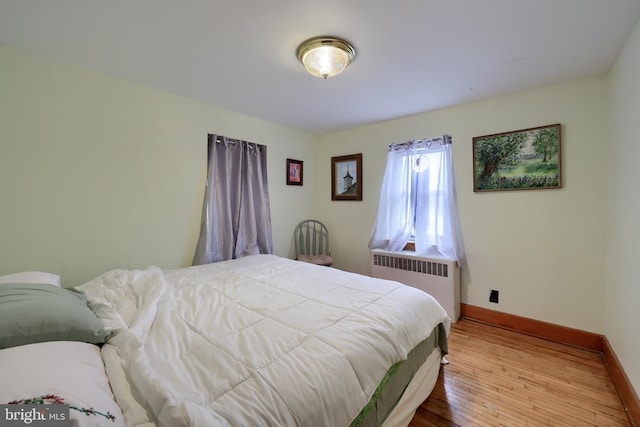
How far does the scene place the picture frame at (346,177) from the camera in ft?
11.6

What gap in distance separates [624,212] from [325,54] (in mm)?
2274

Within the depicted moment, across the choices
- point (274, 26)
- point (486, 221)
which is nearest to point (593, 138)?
point (486, 221)

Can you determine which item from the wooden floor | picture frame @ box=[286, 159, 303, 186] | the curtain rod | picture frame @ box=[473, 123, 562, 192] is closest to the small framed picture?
picture frame @ box=[286, 159, 303, 186]

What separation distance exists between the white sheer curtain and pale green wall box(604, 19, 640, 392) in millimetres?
1094

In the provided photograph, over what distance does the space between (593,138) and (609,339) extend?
1.60m

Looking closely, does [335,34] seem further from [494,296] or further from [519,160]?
[494,296]

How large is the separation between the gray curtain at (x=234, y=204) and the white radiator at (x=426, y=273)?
1413 mm

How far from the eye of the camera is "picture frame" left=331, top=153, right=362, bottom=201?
3543mm

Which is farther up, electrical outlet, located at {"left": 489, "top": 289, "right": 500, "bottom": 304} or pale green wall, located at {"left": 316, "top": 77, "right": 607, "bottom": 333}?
pale green wall, located at {"left": 316, "top": 77, "right": 607, "bottom": 333}

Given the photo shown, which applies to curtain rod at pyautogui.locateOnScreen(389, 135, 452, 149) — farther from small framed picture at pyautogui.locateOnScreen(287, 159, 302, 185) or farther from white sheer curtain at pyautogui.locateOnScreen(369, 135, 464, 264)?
small framed picture at pyautogui.locateOnScreen(287, 159, 302, 185)

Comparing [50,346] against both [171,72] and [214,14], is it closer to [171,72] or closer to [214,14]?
[214,14]

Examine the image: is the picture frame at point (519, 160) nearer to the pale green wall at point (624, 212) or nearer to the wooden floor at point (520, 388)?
the pale green wall at point (624, 212)

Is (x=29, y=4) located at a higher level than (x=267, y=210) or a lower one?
higher

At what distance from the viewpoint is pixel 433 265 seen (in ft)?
9.03
